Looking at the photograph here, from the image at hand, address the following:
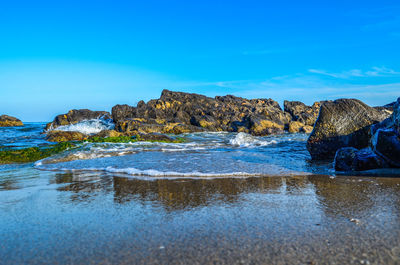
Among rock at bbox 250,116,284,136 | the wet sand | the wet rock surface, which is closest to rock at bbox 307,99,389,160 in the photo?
the wet sand

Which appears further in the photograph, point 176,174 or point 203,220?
point 176,174

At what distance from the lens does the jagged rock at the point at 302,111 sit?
39891mm

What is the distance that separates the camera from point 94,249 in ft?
7.18

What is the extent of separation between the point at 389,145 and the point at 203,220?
14.2ft

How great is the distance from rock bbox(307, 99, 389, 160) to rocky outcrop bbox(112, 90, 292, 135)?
17446 millimetres

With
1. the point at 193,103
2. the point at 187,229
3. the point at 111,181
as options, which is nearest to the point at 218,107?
the point at 193,103

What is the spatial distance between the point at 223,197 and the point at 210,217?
35.6 inches

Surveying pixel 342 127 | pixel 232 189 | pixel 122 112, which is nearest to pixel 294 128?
pixel 122 112

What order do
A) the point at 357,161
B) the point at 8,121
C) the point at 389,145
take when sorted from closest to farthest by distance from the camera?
1. the point at 389,145
2. the point at 357,161
3. the point at 8,121

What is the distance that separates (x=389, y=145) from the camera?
5184 millimetres

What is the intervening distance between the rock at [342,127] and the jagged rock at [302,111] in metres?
33.1

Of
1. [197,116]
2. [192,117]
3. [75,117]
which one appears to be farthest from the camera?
[75,117]

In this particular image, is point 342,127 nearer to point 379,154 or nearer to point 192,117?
point 379,154

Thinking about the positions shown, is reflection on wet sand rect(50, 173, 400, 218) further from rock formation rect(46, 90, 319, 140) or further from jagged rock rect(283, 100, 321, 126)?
jagged rock rect(283, 100, 321, 126)
